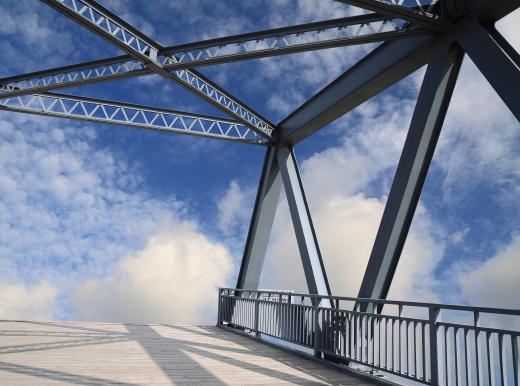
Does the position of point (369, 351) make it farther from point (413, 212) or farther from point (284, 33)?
point (284, 33)

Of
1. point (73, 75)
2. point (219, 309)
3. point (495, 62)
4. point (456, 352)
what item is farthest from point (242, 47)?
point (219, 309)

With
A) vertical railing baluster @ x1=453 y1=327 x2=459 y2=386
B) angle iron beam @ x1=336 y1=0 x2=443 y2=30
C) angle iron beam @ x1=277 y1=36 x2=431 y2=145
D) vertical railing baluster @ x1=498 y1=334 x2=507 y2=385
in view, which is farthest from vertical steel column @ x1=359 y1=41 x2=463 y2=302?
vertical railing baluster @ x1=498 y1=334 x2=507 y2=385

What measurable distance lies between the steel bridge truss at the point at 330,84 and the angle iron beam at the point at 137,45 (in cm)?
2

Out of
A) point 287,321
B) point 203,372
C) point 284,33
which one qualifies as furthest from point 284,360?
point 284,33

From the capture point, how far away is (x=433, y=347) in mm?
5098

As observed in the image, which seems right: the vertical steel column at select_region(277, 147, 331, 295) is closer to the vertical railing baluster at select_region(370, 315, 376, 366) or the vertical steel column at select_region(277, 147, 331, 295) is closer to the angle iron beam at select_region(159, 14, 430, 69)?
the vertical railing baluster at select_region(370, 315, 376, 366)

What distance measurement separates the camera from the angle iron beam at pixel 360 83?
24.4 feet

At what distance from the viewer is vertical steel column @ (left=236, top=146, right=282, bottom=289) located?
481 inches

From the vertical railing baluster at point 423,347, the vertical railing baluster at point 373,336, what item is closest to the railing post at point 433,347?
the vertical railing baluster at point 423,347

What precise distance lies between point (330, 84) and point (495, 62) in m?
4.21

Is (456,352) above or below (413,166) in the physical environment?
below

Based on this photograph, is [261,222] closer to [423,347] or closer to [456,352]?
[423,347]

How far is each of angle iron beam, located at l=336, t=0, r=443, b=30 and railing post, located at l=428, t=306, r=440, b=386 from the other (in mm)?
4089

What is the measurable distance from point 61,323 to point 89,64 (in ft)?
20.3
